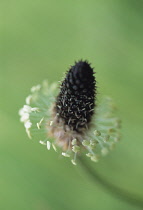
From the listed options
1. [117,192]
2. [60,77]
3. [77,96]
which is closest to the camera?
[77,96]

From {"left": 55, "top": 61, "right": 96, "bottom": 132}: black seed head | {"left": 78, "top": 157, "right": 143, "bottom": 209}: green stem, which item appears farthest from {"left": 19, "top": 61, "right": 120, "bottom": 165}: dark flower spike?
{"left": 78, "top": 157, "right": 143, "bottom": 209}: green stem

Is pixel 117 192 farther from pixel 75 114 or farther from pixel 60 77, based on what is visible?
pixel 60 77

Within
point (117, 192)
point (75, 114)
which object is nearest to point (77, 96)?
point (75, 114)

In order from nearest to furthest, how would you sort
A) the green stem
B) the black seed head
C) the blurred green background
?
the black seed head, the green stem, the blurred green background

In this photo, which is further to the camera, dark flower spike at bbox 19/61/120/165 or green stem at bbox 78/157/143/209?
green stem at bbox 78/157/143/209

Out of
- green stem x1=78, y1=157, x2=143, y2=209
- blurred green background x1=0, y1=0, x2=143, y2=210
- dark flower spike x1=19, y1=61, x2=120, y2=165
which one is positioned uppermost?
blurred green background x1=0, y1=0, x2=143, y2=210

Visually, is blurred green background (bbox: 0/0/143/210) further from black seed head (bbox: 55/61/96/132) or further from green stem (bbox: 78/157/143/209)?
black seed head (bbox: 55/61/96/132)
